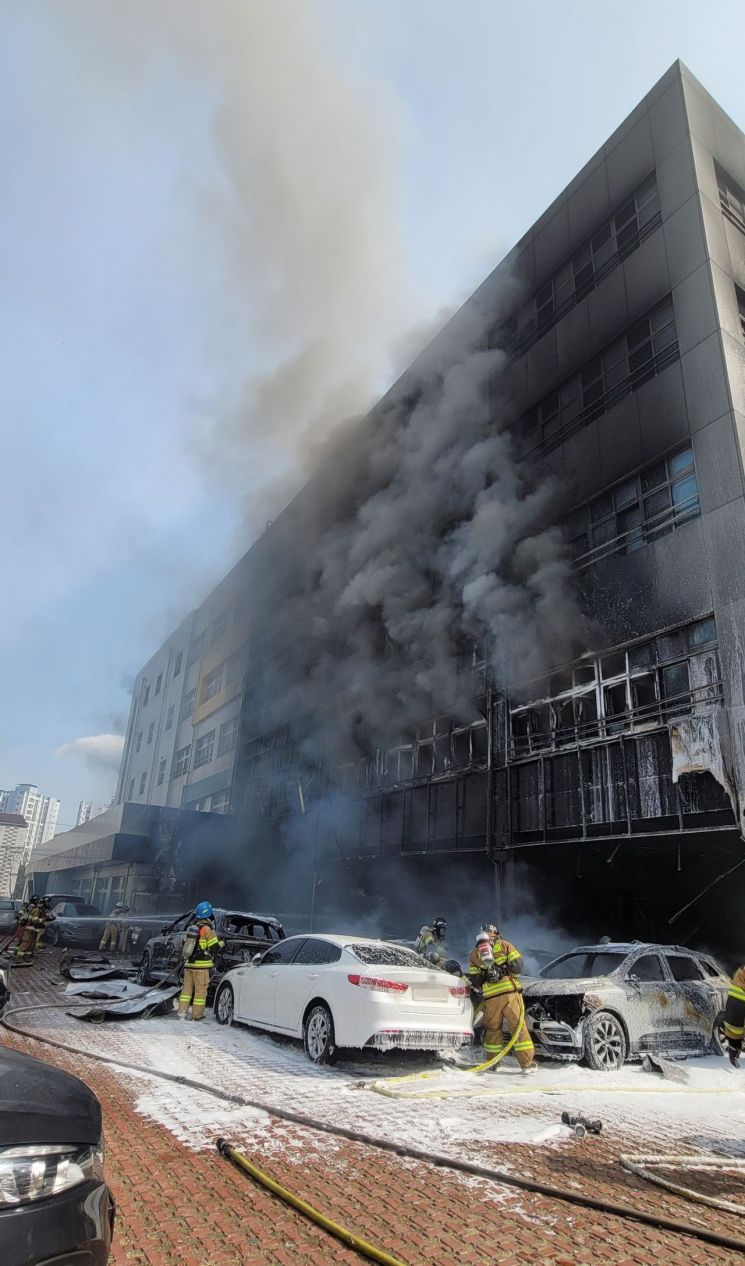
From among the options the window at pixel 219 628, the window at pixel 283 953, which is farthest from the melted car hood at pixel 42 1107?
the window at pixel 219 628

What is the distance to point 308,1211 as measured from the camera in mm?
3014

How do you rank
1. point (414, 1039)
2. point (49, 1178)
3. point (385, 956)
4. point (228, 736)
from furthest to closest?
point (228, 736)
point (385, 956)
point (414, 1039)
point (49, 1178)

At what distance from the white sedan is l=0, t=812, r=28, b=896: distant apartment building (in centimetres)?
12823

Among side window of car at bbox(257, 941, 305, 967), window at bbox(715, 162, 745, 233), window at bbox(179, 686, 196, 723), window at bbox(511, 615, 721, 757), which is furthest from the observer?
window at bbox(179, 686, 196, 723)

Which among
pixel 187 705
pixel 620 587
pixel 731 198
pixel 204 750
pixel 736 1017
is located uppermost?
pixel 731 198

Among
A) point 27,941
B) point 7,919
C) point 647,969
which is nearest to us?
point 647,969

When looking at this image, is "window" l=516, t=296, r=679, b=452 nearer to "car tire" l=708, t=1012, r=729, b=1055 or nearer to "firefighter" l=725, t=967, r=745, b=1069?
"car tire" l=708, t=1012, r=729, b=1055

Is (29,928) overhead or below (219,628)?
below

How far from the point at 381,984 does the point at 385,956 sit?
61 centimetres

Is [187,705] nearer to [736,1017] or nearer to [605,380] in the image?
[605,380]

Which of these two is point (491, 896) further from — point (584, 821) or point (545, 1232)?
point (545, 1232)

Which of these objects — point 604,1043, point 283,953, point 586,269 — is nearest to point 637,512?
point 586,269

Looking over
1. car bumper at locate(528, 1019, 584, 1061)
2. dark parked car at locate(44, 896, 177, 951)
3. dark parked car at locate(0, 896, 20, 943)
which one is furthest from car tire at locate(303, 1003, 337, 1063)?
dark parked car at locate(0, 896, 20, 943)

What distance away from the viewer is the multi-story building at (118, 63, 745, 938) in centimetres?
1222
